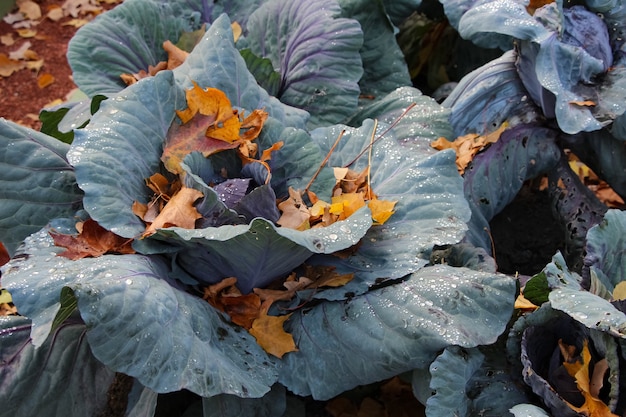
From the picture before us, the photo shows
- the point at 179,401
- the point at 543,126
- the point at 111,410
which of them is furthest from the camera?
the point at 543,126

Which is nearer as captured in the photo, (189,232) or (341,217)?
(189,232)

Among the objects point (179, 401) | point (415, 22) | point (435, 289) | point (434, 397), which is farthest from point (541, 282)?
point (415, 22)

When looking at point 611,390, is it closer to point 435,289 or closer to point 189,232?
point 435,289

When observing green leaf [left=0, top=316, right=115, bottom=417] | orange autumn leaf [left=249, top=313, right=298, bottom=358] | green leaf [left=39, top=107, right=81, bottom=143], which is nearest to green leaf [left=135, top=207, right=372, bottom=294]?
orange autumn leaf [left=249, top=313, right=298, bottom=358]

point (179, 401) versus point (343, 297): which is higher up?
point (343, 297)

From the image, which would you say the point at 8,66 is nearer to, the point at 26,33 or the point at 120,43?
the point at 26,33

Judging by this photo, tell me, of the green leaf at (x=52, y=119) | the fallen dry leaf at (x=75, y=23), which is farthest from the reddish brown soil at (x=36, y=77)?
the green leaf at (x=52, y=119)

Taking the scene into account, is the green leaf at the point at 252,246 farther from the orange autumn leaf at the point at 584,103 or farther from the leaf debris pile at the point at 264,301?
the orange autumn leaf at the point at 584,103
